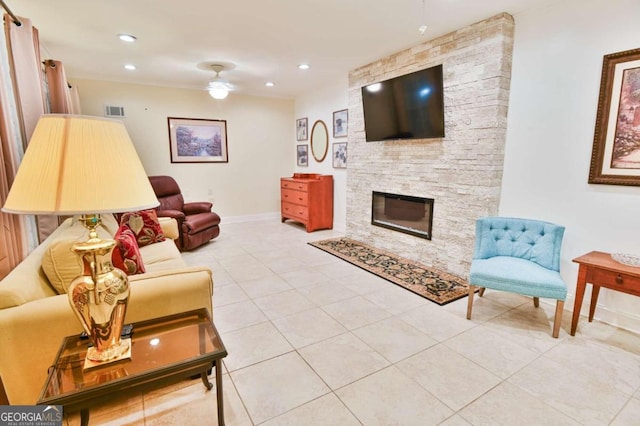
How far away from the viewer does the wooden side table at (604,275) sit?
6.58 feet

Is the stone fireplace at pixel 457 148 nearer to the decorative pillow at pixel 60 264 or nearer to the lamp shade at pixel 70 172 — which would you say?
the lamp shade at pixel 70 172

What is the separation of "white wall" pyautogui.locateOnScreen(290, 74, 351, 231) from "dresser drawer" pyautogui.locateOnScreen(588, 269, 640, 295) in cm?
338

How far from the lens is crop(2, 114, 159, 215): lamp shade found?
0.95 meters

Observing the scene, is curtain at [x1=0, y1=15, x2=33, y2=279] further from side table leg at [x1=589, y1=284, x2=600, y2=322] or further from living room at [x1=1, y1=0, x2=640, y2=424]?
side table leg at [x1=589, y1=284, x2=600, y2=322]

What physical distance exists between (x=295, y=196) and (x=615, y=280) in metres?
4.37

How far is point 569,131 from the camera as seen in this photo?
2533 millimetres

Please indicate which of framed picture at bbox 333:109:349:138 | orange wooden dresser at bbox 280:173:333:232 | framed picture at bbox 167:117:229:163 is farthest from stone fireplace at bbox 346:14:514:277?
framed picture at bbox 167:117:229:163

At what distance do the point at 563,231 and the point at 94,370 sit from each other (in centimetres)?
306

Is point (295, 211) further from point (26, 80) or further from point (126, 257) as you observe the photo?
point (26, 80)

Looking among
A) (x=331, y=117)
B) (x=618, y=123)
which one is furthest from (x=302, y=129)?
(x=618, y=123)

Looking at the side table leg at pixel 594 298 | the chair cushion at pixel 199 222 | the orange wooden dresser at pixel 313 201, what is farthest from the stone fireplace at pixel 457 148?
the chair cushion at pixel 199 222

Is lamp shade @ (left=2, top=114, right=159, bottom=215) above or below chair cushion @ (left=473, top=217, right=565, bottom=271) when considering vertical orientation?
above

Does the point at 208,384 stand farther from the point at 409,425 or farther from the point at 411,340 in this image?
the point at 411,340

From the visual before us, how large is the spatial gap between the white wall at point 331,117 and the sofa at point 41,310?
3651 mm
